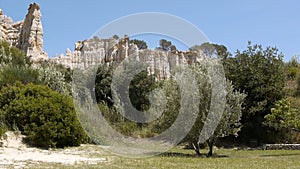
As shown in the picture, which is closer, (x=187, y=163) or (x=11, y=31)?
(x=187, y=163)

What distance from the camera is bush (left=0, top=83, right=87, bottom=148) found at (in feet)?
44.1

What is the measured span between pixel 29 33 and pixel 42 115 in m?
30.6

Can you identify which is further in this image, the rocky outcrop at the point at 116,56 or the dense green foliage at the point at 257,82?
the rocky outcrop at the point at 116,56

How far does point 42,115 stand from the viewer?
44.6ft

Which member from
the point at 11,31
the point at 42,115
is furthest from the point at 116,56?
the point at 42,115

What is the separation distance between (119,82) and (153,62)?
400 inches

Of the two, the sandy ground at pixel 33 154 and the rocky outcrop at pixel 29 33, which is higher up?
the rocky outcrop at pixel 29 33

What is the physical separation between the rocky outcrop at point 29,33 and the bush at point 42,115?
25.8 m

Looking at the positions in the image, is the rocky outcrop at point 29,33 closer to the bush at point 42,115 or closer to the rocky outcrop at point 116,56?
the rocky outcrop at point 116,56

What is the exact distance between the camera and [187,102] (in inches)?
535

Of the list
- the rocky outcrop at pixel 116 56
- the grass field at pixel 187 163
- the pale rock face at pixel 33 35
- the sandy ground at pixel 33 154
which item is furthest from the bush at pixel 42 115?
the pale rock face at pixel 33 35

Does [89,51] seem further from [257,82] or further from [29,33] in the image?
[257,82]

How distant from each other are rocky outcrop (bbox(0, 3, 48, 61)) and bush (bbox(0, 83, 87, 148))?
1015 inches

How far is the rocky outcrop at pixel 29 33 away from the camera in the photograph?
40.3 meters
